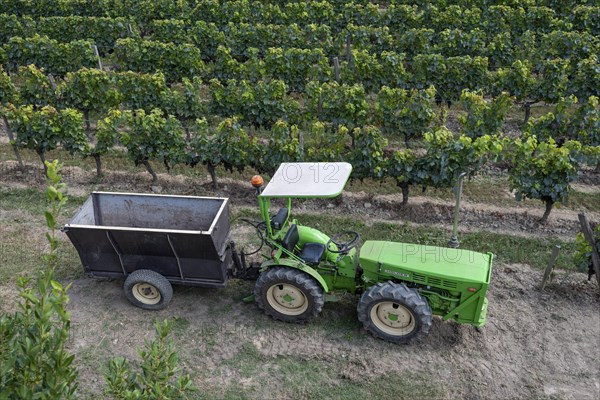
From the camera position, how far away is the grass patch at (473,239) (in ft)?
29.7

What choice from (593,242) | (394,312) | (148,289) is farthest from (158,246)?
(593,242)

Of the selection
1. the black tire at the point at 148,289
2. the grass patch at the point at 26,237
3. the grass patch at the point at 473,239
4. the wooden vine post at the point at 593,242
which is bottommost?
the grass patch at the point at 26,237

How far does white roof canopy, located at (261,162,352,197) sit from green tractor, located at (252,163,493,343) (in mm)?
12

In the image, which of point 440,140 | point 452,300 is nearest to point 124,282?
point 452,300

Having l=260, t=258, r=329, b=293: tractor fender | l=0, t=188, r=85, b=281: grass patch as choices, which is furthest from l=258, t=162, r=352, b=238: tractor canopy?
l=0, t=188, r=85, b=281: grass patch

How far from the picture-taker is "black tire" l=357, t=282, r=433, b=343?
6891 mm

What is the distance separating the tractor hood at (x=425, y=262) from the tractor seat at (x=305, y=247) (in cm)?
54

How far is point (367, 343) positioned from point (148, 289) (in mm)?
2929

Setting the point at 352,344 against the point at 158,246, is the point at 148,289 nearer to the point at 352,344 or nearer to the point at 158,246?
the point at 158,246

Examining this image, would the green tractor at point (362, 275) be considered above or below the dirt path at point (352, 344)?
above

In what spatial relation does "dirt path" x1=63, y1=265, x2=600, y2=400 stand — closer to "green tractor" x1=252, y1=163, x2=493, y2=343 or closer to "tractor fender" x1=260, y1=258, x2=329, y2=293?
"green tractor" x1=252, y1=163, x2=493, y2=343

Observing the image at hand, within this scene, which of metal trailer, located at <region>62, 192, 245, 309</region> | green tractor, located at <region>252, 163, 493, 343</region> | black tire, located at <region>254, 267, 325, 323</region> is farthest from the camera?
metal trailer, located at <region>62, 192, 245, 309</region>

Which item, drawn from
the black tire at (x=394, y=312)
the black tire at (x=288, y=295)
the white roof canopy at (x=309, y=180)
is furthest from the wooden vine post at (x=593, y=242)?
the black tire at (x=288, y=295)

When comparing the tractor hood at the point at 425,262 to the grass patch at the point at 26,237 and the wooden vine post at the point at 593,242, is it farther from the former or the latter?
the grass patch at the point at 26,237
